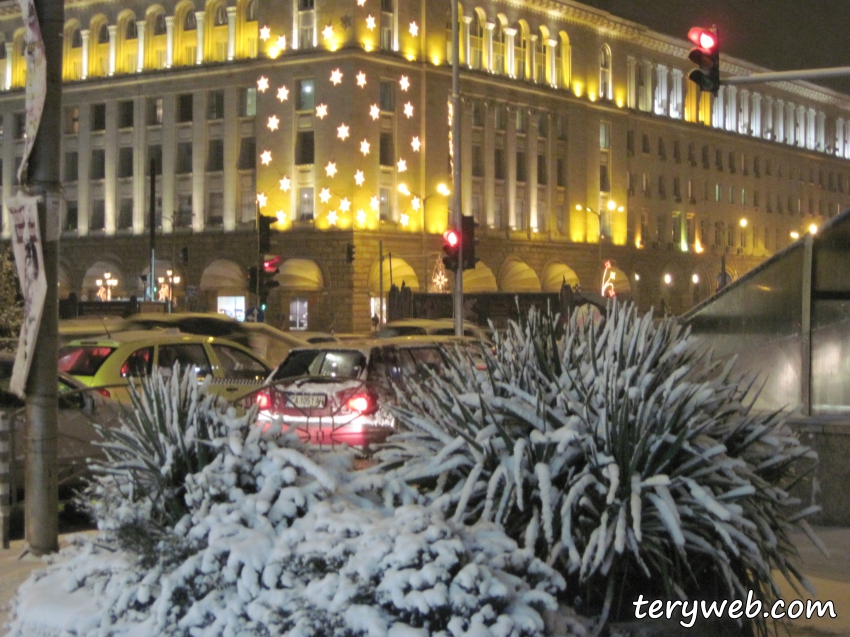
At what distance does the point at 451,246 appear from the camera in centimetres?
2658

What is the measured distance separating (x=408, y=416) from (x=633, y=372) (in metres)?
1.21

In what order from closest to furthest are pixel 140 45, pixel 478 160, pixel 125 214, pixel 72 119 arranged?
pixel 140 45 < pixel 478 160 < pixel 125 214 < pixel 72 119

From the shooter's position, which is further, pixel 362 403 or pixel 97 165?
pixel 97 165

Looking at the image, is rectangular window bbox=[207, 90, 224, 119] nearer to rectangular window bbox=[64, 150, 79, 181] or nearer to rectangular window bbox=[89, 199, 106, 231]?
rectangular window bbox=[89, 199, 106, 231]

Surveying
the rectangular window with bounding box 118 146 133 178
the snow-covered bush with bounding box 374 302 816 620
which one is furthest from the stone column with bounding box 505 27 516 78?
the snow-covered bush with bounding box 374 302 816 620

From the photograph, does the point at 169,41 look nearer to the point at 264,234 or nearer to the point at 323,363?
the point at 264,234

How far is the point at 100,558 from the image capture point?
6.00 metres

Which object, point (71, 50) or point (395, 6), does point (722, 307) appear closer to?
point (395, 6)

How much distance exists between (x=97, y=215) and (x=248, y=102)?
11617mm

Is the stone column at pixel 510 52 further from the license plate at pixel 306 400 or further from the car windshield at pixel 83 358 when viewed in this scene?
the license plate at pixel 306 400

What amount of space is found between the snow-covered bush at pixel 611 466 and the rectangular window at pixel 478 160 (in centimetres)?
6075

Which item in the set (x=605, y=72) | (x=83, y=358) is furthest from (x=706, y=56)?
(x=605, y=72)

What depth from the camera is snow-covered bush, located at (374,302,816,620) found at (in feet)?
18.5

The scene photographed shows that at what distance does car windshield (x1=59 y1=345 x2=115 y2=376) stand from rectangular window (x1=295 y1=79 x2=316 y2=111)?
46534 millimetres
